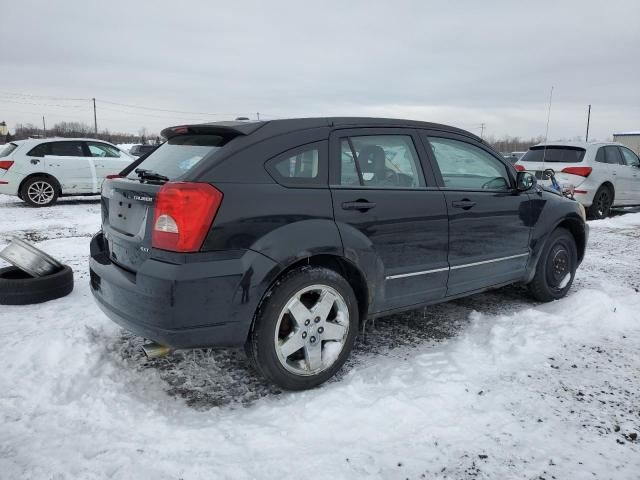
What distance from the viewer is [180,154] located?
10.0ft

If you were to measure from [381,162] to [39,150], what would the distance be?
10.6m

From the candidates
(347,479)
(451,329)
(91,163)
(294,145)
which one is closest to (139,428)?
(347,479)

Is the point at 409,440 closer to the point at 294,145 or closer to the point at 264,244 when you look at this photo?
the point at 264,244

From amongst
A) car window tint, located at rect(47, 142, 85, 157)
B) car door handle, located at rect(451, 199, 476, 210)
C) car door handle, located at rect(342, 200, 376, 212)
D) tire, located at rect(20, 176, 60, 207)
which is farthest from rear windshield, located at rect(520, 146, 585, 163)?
tire, located at rect(20, 176, 60, 207)

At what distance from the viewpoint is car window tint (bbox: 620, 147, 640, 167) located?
1088cm

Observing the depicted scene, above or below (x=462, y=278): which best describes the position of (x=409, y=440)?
below

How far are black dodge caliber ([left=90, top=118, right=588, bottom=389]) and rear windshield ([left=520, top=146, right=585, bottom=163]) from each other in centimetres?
714

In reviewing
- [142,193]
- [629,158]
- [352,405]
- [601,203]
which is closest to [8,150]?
[142,193]

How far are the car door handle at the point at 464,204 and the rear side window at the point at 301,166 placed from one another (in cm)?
119

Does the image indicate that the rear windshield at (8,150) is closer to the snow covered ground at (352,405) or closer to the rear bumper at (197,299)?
the snow covered ground at (352,405)

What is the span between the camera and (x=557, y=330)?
3.89 m

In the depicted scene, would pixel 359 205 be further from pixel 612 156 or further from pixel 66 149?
pixel 66 149

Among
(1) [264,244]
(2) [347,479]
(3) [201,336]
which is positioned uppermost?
(1) [264,244]

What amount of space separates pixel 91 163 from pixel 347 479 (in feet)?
37.8
